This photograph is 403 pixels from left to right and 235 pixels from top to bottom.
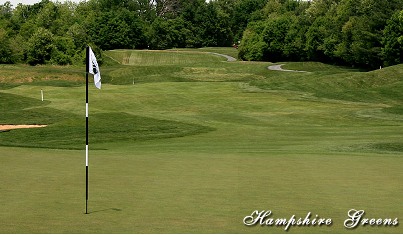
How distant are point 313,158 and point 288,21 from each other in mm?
110176

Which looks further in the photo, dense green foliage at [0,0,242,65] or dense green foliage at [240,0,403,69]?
dense green foliage at [0,0,242,65]

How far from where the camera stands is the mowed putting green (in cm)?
1385

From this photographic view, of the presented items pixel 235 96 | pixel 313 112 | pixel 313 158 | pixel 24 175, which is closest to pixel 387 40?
pixel 235 96

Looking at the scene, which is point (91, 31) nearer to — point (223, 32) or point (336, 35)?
point (223, 32)

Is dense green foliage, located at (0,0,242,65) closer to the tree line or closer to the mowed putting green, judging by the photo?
the tree line

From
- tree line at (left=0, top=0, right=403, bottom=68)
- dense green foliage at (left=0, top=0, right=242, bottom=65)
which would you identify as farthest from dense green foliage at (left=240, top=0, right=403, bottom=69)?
dense green foliage at (left=0, top=0, right=242, bottom=65)

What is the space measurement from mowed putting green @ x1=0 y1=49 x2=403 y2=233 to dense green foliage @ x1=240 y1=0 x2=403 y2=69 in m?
30.7

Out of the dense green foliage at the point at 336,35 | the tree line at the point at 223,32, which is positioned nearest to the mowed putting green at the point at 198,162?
the dense green foliage at the point at 336,35

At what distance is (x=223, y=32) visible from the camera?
18988 cm

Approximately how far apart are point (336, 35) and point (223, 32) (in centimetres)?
8246

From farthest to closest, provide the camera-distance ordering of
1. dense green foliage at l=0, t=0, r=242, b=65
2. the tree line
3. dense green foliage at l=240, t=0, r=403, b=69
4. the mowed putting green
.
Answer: dense green foliage at l=0, t=0, r=242, b=65 < the tree line < dense green foliage at l=240, t=0, r=403, b=69 < the mowed putting green

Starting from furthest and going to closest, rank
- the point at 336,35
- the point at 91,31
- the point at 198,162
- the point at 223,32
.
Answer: the point at 223,32 → the point at 91,31 → the point at 336,35 → the point at 198,162

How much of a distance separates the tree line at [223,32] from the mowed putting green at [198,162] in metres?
35.1

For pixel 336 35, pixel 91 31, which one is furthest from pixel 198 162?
pixel 91 31
